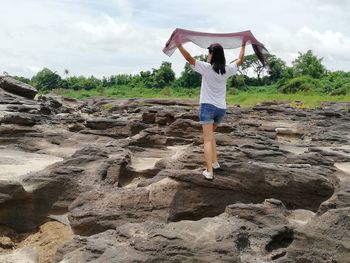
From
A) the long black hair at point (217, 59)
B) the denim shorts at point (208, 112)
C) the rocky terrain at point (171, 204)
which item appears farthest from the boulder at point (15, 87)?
the long black hair at point (217, 59)

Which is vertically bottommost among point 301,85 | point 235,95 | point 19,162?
point 235,95

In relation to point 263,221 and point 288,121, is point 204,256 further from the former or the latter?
point 288,121

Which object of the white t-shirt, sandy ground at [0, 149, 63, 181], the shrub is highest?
the white t-shirt

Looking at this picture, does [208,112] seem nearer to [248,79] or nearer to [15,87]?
[15,87]

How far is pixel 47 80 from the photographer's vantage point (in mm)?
82750

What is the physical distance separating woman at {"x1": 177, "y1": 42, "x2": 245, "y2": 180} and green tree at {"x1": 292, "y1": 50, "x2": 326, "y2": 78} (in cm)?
5450

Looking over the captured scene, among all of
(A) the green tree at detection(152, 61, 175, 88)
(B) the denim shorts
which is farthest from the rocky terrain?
(A) the green tree at detection(152, 61, 175, 88)

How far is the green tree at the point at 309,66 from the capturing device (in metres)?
59.8

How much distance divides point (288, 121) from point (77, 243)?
17327 millimetres

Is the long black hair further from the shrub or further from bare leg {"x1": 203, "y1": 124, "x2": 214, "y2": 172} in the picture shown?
the shrub

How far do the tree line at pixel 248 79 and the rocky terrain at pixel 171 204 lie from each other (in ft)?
117

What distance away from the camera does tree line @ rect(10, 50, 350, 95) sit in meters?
50.5

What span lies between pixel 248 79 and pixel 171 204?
204 feet

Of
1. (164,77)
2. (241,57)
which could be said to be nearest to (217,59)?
(241,57)
